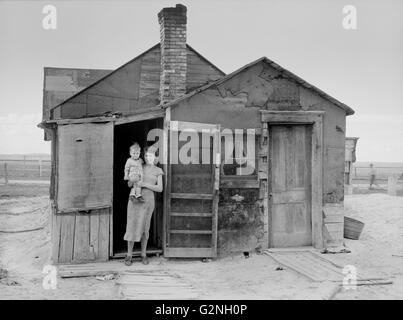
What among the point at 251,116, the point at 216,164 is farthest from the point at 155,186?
the point at 251,116

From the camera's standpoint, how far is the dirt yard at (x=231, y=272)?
6770 millimetres

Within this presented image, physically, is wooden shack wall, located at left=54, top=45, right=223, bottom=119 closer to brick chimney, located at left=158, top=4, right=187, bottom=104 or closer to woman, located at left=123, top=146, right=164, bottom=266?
brick chimney, located at left=158, top=4, right=187, bottom=104

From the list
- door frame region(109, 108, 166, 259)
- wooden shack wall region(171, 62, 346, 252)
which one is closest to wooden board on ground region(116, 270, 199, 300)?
door frame region(109, 108, 166, 259)

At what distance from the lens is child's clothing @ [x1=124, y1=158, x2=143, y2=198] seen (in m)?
8.28

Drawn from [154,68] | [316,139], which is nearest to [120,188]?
[154,68]

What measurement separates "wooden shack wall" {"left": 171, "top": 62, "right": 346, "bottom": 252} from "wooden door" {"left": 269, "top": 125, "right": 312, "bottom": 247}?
32cm

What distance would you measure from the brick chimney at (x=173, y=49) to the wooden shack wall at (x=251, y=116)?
42.5 inches

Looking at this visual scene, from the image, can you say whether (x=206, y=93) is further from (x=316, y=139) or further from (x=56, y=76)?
(x=56, y=76)

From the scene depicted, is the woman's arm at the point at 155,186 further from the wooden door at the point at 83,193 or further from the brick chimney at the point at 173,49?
the brick chimney at the point at 173,49

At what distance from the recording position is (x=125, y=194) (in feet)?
39.8

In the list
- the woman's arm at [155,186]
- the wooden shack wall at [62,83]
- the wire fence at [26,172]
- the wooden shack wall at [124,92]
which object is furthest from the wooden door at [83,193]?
the wire fence at [26,172]

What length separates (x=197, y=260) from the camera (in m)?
8.89

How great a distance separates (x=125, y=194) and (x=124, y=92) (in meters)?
3.19

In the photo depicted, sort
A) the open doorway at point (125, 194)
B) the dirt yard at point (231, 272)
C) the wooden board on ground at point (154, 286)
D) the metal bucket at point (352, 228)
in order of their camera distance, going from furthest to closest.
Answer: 1. the metal bucket at point (352, 228)
2. the open doorway at point (125, 194)
3. the dirt yard at point (231, 272)
4. the wooden board on ground at point (154, 286)
